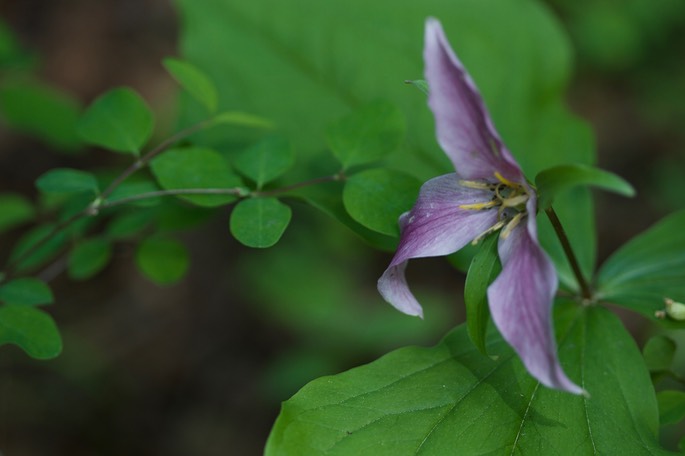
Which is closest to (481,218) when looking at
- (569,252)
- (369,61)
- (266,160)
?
(569,252)

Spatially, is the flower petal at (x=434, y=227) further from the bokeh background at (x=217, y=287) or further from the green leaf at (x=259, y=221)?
the bokeh background at (x=217, y=287)

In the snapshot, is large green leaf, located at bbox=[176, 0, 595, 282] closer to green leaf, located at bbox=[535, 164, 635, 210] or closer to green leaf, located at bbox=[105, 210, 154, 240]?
green leaf, located at bbox=[105, 210, 154, 240]

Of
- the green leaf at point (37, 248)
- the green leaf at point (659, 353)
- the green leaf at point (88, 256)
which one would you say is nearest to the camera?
the green leaf at point (659, 353)

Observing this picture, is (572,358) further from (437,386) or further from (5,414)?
(5,414)

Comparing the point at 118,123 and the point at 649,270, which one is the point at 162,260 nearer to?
the point at 118,123

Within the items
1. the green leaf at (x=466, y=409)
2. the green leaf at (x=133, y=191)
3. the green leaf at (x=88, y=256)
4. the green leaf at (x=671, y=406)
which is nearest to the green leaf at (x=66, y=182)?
the green leaf at (x=133, y=191)
